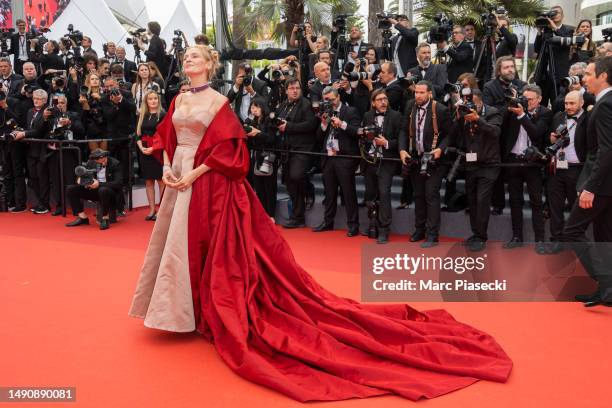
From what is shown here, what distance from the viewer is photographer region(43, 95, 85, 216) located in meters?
8.62

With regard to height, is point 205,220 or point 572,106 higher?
point 572,106

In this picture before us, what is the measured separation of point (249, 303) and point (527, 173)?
361 cm

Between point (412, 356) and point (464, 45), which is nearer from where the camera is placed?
point (412, 356)

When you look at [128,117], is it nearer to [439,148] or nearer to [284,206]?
[284,206]

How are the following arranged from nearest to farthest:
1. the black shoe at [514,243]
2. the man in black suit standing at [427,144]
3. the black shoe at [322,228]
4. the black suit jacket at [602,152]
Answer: the black suit jacket at [602,152]
the black shoe at [514,243]
the man in black suit standing at [427,144]
the black shoe at [322,228]

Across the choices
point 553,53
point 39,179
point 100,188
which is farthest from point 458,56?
point 39,179

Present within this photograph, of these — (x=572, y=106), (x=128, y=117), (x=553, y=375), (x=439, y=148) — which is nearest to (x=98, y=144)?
(x=128, y=117)

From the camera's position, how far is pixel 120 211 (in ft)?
28.3

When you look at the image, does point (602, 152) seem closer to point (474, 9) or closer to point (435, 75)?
point (435, 75)

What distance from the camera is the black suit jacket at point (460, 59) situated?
803 cm

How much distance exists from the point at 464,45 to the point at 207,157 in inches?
191

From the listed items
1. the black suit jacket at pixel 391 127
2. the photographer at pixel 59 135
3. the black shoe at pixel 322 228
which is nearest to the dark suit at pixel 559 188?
the black suit jacket at pixel 391 127

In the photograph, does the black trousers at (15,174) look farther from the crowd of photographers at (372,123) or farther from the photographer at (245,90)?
the photographer at (245,90)

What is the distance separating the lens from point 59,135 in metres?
8.66
